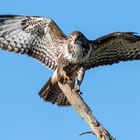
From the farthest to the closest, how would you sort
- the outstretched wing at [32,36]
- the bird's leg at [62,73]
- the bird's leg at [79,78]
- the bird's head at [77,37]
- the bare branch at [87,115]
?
the outstretched wing at [32,36] → the bird's head at [77,37] → the bird's leg at [62,73] → the bird's leg at [79,78] → the bare branch at [87,115]

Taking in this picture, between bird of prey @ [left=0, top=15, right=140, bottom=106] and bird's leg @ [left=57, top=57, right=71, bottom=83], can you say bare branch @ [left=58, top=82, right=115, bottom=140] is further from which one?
bird of prey @ [left=0, top=15, right=140, bottom=106]

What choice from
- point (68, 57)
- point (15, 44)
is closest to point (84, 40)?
point (68, 57)

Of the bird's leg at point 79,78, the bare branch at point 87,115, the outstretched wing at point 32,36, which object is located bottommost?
the bare branch at point 87,115

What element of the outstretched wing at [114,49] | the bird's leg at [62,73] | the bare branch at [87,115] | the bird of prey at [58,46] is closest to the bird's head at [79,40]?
the bird of prey at [58,46]

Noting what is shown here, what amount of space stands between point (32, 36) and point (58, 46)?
56 cm

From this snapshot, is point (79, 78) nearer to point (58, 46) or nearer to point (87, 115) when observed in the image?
point (58, 46)

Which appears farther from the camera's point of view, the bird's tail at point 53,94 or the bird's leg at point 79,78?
the bird's tail at point 53,94

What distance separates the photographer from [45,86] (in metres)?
12.8

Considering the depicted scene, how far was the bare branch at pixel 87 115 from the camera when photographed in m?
8.97

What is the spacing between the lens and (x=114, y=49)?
1327 centimetres

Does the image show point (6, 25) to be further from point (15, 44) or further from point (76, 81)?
point (76, 81)

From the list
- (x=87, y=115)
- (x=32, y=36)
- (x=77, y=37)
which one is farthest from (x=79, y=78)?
(x=87, y=115)

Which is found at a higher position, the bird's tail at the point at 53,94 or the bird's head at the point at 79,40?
the bird's head at the point at 79,40

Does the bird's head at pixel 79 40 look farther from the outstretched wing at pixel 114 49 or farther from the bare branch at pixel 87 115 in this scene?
the bare branch at pixel 87 115
